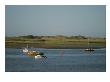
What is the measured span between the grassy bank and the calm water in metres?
0.07

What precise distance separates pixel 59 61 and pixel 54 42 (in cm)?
27

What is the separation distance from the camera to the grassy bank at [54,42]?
288 inches

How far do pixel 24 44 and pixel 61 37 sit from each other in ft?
1.70

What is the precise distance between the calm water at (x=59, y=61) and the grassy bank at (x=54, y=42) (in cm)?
7

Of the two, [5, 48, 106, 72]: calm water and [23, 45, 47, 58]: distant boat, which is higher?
[23, 45, 47, 58]: distant boat

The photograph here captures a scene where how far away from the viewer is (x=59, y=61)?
7.36m

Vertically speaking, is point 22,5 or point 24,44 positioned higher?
point 22,5

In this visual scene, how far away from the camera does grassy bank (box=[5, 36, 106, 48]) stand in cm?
732

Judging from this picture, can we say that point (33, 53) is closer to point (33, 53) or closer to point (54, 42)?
point (33, 53)
